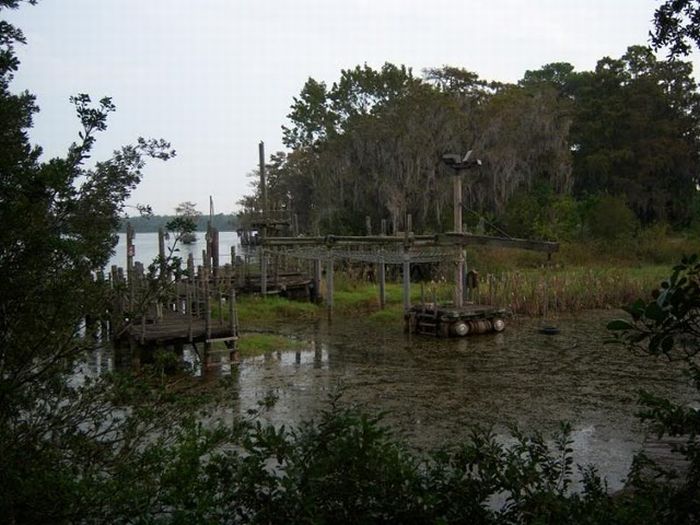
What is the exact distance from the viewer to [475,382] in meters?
14.3

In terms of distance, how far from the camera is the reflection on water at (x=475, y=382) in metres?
10.9

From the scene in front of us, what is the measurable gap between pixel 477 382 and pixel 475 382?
0.13 feet

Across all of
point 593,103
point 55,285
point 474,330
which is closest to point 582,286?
point 474,330

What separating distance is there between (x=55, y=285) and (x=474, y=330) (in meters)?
16.9

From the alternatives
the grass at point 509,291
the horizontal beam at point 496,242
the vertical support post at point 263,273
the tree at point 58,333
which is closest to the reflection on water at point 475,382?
the grass at point 509,291

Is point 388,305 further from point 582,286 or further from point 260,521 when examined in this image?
point 260,521

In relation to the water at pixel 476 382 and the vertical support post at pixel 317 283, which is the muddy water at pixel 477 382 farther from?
the vertical support post at pixel 317 283

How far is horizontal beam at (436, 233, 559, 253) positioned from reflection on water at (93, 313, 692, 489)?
2516 mm

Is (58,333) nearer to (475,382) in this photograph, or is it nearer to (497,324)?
(475,382)

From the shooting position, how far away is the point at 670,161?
3778cm

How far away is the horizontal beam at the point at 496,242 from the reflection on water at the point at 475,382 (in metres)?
2.52

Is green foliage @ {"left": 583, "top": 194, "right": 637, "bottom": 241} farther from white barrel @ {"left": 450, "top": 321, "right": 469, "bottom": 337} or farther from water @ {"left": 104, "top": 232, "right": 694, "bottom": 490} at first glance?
white barrel @ {"left": 450, "top": 321, "right": 469, "bottom": 337}

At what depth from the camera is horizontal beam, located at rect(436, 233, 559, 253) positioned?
18.2m

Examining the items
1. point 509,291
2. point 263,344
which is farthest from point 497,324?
point 263,344
